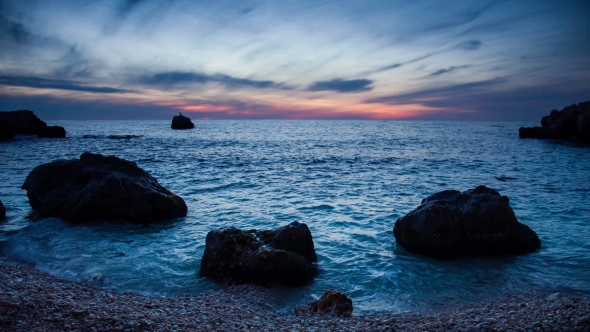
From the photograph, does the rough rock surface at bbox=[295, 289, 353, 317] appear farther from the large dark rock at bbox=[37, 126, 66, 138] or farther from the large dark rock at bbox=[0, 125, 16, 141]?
the large dark rock at bbox=[37, 126, 66, 138]

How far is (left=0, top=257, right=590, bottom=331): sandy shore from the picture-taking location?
202 inches

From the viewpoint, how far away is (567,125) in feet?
191

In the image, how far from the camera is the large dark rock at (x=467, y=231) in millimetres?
9773

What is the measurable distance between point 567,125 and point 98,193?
7044cm

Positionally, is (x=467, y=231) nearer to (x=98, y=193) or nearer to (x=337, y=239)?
(x=337, y=239)

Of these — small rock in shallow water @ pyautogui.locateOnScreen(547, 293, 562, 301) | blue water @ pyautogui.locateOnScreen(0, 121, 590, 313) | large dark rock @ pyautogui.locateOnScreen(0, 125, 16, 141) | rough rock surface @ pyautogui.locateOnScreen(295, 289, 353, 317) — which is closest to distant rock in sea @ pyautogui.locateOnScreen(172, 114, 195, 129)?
large dark rock @ pyautogui.locateOnScreen(0, 125, 16, 141)

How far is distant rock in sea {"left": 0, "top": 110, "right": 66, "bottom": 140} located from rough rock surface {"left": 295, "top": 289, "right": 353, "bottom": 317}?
61487 millimetres

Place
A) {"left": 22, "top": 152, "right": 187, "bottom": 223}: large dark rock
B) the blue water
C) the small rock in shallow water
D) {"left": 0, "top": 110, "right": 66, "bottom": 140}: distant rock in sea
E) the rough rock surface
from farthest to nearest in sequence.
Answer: {"left": 0, "top": 110, "right": 66, "bottom": 140}: distant rock in sea, {"left": 22, "top": 152, "right": 187, "bottom": 223}: large dark rock, the blue water, the small rock in shallow water, the rough rock surface

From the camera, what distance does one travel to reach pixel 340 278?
8.72 metres

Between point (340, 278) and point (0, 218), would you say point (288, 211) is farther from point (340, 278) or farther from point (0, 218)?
point (0, 218)

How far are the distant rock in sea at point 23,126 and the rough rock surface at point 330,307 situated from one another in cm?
6149

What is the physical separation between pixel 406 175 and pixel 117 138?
53.6 metres

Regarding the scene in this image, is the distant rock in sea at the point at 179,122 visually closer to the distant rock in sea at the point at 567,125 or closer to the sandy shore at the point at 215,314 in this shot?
the distant rock in sea at the point at 567,125

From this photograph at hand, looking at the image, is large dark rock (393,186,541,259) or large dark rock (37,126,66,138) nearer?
large dark rock (393,186,541,259)
